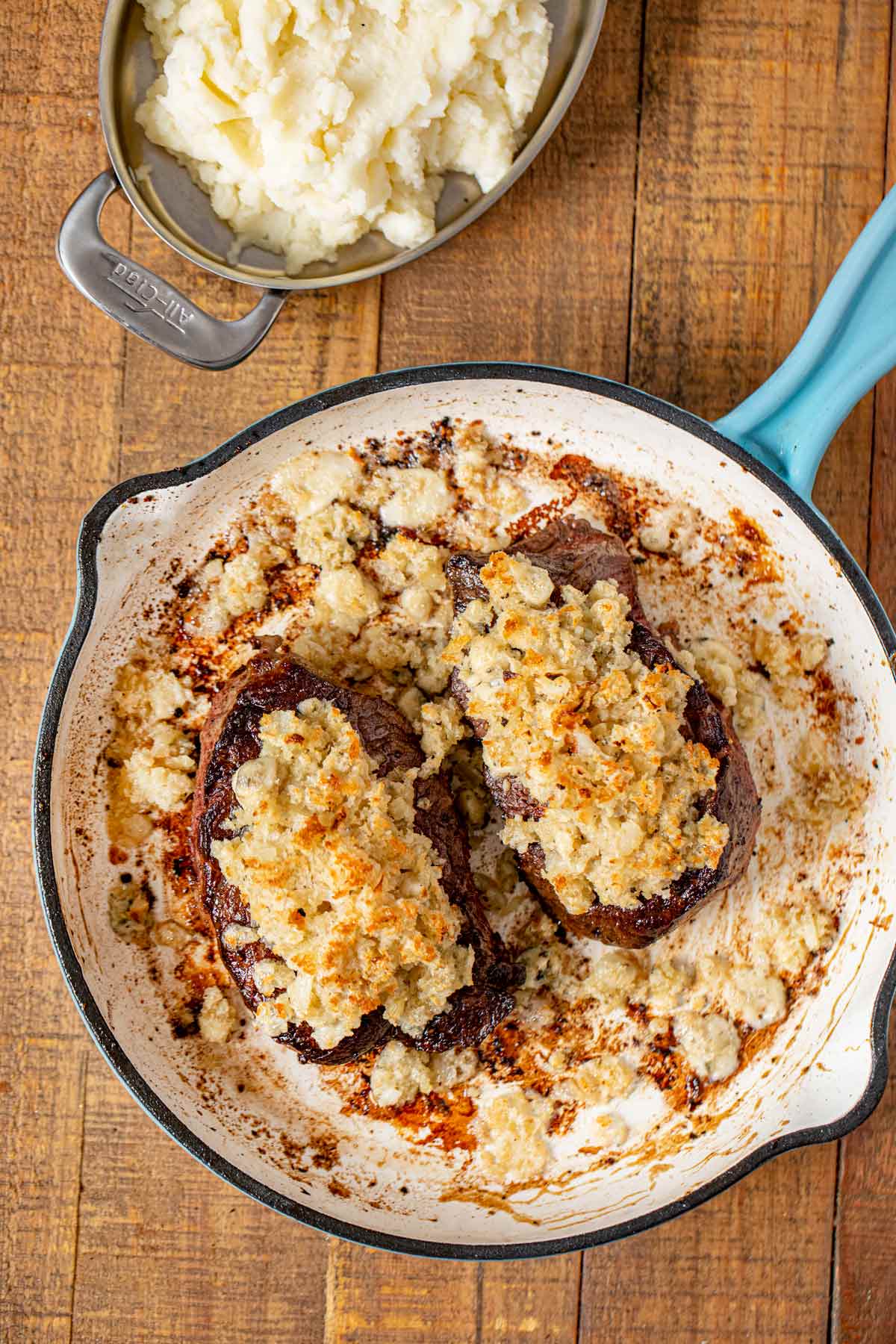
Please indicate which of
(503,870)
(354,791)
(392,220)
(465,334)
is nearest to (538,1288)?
(503,870)

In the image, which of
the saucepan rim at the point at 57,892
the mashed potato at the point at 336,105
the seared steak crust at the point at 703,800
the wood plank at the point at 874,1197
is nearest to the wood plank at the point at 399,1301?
the saucepan rim at the point at 57,892

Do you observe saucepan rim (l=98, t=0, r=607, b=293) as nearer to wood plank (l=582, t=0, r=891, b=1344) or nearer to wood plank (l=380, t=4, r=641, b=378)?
wood plank (l=380, t=4, r=641, b=378)

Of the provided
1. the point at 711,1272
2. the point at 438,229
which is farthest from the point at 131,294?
the point at 711,1272

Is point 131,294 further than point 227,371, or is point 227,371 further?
point 227,371

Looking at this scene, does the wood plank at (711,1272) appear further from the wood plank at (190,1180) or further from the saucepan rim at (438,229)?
the saucepan rim at (438,229)

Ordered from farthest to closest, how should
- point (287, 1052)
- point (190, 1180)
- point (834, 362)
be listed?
point (190, 1180)
point (287, 1052)
point (834, 362)

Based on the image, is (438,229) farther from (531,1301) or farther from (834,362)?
(531,1301)

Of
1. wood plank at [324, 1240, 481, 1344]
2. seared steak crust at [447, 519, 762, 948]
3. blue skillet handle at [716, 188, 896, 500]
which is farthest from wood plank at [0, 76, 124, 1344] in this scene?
blue skillet handle at [716, 188, 896, 500]

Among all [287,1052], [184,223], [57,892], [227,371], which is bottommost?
[287,1052]
